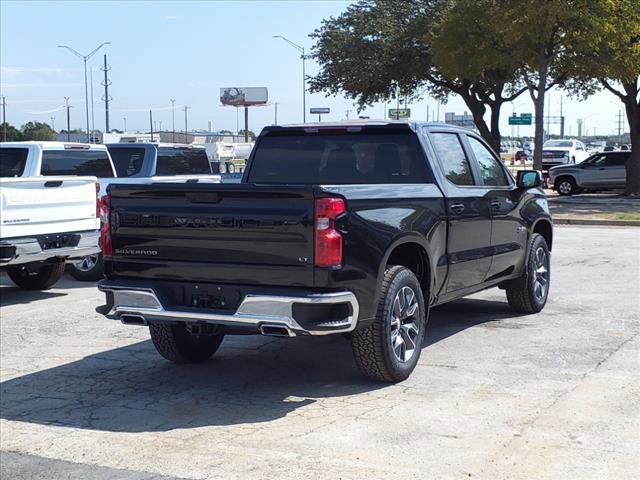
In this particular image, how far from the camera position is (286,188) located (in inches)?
219

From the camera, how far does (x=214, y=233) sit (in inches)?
229

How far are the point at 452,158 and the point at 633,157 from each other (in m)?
23.8

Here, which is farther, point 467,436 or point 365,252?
point 365,252

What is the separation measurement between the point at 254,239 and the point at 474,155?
3124mm

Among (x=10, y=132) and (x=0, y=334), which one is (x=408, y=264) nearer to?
(x=0, y=334)

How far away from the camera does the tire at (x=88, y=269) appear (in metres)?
12.6

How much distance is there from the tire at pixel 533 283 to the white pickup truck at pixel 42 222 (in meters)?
5.62

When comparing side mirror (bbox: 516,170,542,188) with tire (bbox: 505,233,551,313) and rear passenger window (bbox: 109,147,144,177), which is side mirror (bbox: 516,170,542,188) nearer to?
tire (bbox: 505,233,551,313)

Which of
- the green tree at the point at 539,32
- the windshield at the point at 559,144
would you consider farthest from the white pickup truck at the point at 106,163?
the windshield at the point at 559,144

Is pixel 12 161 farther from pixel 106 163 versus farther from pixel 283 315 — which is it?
pixel 283 315

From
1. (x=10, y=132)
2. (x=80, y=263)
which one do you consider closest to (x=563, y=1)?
(x=80, y=263)

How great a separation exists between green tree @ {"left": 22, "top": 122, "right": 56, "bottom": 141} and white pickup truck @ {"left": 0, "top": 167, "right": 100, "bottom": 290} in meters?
92.7

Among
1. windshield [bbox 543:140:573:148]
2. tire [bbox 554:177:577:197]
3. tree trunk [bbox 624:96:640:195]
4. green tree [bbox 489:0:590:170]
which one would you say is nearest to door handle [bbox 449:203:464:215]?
green tree [bbox 489:0:590:170]

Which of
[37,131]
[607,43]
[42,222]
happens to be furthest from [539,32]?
[37,131]
